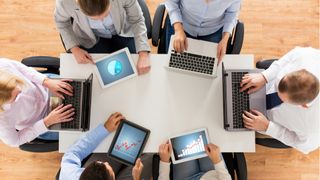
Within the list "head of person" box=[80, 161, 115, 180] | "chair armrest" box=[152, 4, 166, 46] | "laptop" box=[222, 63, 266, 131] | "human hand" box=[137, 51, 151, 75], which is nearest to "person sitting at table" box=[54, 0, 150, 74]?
"human hand" box=[137, 51, 151, 75]

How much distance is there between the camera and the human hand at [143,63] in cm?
181

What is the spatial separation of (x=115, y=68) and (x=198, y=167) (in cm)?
81

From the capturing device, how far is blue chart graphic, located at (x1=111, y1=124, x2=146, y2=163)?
1.75 meters

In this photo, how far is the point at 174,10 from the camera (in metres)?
1.95

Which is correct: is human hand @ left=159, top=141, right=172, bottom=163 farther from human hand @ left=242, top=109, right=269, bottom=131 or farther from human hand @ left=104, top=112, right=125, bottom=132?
human hand @ left=242, top=109, right=269, bottom=131

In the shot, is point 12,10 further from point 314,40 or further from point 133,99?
point 314,40

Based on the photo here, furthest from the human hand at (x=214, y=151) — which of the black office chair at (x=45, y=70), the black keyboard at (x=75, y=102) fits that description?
the black office chair at (x=45, y=70)

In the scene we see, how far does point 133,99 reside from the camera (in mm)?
1812

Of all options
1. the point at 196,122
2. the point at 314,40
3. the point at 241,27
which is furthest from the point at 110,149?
the point at 314,40

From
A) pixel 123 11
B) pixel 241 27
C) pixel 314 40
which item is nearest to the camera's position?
pixel 123 11

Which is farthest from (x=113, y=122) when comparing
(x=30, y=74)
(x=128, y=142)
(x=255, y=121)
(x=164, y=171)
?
(x=255, y=121)

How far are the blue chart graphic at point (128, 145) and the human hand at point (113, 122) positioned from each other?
48 mm

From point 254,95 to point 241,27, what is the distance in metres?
0.45

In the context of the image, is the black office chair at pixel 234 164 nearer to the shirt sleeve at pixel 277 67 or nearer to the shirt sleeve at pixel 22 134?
the shirt sleeve at pixel 277 67
